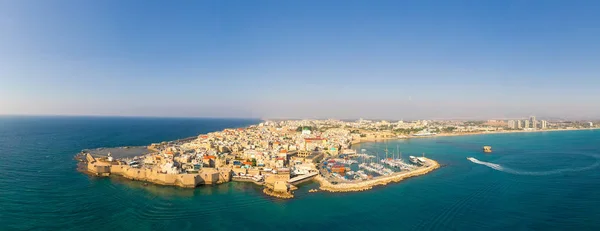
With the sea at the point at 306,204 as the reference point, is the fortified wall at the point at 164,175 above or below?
above

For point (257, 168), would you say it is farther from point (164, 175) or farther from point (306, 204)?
point (306, 204)

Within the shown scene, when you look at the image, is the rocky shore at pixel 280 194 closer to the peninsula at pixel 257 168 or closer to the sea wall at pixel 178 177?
the peninsula at pixel 257 168

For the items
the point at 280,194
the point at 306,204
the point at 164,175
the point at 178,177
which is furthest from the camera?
the point at 164,175

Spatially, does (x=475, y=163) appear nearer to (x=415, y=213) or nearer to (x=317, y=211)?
(x=415, y=213)

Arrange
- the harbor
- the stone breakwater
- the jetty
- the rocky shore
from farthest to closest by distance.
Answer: the jetty < the harbor < the stone breakwater < the rocky shore

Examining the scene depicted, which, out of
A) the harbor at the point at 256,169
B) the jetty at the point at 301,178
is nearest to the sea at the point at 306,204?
the jetty at the point at 301,178

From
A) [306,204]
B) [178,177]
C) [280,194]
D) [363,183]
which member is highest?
[178,177]

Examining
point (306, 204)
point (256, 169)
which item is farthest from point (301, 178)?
point (306, 204)

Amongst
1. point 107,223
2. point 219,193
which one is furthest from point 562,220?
point 107,223

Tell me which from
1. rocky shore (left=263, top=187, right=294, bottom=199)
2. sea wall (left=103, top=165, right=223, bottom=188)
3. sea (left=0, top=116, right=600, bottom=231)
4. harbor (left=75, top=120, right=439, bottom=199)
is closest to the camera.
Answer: sea (left=0, top=116, right=600, bottom=231)

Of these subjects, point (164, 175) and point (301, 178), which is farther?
point (301, 178)

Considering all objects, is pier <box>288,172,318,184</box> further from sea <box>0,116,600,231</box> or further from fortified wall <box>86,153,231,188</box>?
fortified wall <box>86,153,231,188</box>

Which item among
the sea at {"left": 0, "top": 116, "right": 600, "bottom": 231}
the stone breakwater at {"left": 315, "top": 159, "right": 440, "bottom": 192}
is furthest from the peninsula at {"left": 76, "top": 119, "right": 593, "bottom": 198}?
the sea at {"left": 0, "top": 116, "right": 600, "bottom": 231}
